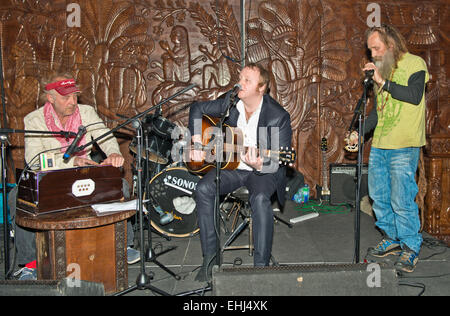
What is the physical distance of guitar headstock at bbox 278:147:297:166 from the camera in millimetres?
2994

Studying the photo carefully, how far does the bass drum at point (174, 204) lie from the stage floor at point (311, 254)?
0.12 m

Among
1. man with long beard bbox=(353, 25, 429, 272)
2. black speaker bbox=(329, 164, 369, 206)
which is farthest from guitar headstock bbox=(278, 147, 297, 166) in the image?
black speaker bbox=(329, 164, 369, 206)

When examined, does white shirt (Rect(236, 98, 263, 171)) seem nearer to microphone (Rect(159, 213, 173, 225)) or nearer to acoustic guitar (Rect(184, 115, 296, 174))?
acoustic guitar (Rect(184, 115, 296, 174))

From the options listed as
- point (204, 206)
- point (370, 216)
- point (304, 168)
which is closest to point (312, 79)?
point (304, 168)

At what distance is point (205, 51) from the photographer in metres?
5.53

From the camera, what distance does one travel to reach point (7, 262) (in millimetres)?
3006

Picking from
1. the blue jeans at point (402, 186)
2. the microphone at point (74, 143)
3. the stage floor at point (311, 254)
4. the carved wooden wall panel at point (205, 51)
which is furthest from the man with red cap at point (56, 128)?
the blue jeans at point (402, 186)

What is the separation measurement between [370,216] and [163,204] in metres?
2.46

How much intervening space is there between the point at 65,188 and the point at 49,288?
2.98 feet

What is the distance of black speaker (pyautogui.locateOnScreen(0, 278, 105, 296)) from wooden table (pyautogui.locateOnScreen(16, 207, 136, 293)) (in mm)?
529

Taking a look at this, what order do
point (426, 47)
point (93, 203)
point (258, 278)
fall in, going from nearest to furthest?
1. point (258, 278)
2. point (93, 203)
3. point (426, 47)

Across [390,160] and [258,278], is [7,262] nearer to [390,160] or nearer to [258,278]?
[258,278]

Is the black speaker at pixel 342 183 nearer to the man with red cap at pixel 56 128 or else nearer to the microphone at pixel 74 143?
the man with red cap at pixel 56 128

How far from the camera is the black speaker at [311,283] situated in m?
2.13
